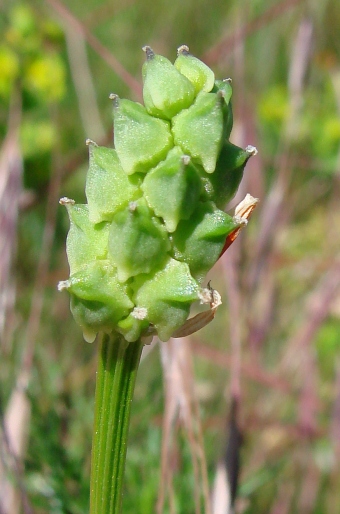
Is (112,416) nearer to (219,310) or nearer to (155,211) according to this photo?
(155,211)

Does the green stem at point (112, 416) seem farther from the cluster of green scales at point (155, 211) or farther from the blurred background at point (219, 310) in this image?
the blurred background at point (219, 310)

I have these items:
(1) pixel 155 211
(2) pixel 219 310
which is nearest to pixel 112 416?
(1) pixel 155 211

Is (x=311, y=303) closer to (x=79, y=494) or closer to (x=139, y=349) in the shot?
(x=79, y=494)

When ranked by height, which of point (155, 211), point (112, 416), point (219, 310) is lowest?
point (112, 416)

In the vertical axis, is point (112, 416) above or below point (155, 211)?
below

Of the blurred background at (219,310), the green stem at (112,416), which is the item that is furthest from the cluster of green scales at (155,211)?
the blurred background at (219,310)

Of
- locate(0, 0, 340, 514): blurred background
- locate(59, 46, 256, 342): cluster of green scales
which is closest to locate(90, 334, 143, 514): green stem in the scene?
locate(59, 46, 256, 342): cluster of green scales

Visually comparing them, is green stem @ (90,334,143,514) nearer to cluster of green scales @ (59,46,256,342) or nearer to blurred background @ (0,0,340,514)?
cluster of green scales @ (59,46,256,342)
